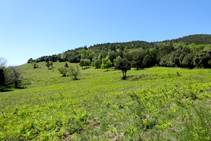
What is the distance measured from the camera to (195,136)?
396 cm

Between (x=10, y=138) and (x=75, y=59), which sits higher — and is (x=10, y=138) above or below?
below

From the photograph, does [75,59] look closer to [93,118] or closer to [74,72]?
[74,72]

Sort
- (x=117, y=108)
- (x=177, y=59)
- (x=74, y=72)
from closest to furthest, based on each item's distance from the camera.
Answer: (x=117, y=108) → (x=74, y=72) → (x=177, y=59)

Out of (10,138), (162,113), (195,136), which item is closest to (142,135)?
(195,136)

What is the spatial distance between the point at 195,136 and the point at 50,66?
144420mm

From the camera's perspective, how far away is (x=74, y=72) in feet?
197

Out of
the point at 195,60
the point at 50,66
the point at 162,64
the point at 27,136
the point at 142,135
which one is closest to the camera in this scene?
the point at 142,135

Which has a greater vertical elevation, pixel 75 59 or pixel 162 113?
pixel 75 59

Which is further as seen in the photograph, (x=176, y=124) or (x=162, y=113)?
(x=162, y=113)

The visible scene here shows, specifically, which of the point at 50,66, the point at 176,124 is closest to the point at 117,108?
the point at 176,124

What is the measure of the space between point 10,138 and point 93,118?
466 centimetres

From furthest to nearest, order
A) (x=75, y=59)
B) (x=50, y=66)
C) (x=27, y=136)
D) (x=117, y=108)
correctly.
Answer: (x=75, y=59) < (x=50, y=66) < (x=117, y=108) < (x=27, y=136)

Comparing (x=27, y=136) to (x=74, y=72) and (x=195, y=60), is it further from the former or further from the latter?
(x=195, y=60)

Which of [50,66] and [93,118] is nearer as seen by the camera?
[93,118]
